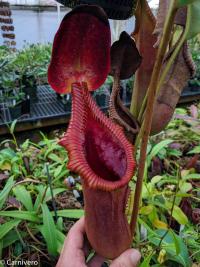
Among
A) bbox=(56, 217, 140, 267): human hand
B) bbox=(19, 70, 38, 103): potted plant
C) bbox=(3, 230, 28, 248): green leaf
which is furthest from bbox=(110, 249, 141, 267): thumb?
bbox=(19, 70, 38, 103): potted plant

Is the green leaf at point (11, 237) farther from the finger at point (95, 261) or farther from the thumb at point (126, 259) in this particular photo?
the thumb at point (126, 259)

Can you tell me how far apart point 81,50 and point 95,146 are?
0.17m

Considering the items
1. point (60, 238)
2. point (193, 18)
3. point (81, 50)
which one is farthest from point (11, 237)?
point (193, 18)

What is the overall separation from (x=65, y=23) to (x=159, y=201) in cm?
83

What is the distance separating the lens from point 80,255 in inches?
24.4

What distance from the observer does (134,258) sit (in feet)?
1.77

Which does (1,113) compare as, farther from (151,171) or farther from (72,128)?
(72,128)

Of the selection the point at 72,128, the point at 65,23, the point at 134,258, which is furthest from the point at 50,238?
the point at 65,23

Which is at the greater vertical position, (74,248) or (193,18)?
(193,18)

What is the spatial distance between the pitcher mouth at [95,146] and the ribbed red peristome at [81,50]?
2cm

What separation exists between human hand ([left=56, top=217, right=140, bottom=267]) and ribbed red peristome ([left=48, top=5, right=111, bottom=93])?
1.06 feet

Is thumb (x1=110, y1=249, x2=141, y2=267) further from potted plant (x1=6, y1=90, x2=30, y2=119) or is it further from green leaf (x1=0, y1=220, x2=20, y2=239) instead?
potted plant (x1=6, y1=90, x2=30, y2=119)

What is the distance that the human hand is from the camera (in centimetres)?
53

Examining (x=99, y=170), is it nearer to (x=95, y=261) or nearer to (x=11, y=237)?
(x=95, y=261)
